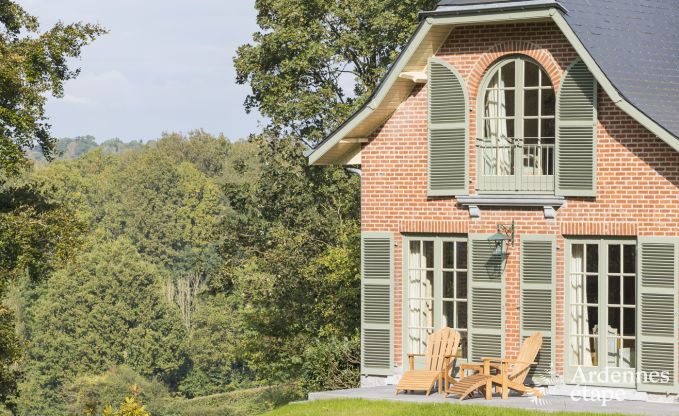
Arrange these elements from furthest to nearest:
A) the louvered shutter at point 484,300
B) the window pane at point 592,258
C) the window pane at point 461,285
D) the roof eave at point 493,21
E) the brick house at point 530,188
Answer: the window pane at point 461,285, the louvered shutter at point 484,300, the window pane at point 592,258, the brick house at point 530,188, the roof eave at point 493,21

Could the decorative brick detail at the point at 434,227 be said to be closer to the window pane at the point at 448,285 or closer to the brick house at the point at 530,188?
the brick house at the point at 530,188

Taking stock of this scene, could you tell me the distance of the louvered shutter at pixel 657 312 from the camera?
1808 centimetres

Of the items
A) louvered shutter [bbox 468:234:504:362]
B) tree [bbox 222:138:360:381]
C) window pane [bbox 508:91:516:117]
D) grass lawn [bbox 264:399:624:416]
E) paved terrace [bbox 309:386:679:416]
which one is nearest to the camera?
grass lawn [bbox 264:399:624:416]

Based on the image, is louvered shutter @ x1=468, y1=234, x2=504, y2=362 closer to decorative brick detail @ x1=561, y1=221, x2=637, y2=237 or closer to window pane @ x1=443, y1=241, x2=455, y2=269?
window pane @ x1=443, y1=241, x2=455, y2=269

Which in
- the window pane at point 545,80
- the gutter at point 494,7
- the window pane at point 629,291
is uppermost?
the gutter at point 494,7

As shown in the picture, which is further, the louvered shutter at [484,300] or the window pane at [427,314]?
the window pane at [427,314]

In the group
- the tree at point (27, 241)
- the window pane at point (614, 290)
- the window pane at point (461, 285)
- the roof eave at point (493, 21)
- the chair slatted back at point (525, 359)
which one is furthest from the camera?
the tree at point (27, 241)

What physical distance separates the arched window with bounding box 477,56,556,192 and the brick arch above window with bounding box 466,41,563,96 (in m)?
0.12

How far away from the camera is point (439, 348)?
1958 centimetres

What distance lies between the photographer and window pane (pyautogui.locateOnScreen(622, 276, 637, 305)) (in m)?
18.6

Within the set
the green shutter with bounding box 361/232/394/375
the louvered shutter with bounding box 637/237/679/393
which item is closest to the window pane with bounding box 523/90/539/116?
the louvered shutter with bounding box 637/237/679/393

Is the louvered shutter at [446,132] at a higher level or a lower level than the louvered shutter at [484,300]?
higher

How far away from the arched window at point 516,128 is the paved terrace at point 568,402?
3.35m

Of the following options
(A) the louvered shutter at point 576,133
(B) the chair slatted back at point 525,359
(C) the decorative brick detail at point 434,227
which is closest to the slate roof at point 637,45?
(A) the louvered shutter at point 576,133
